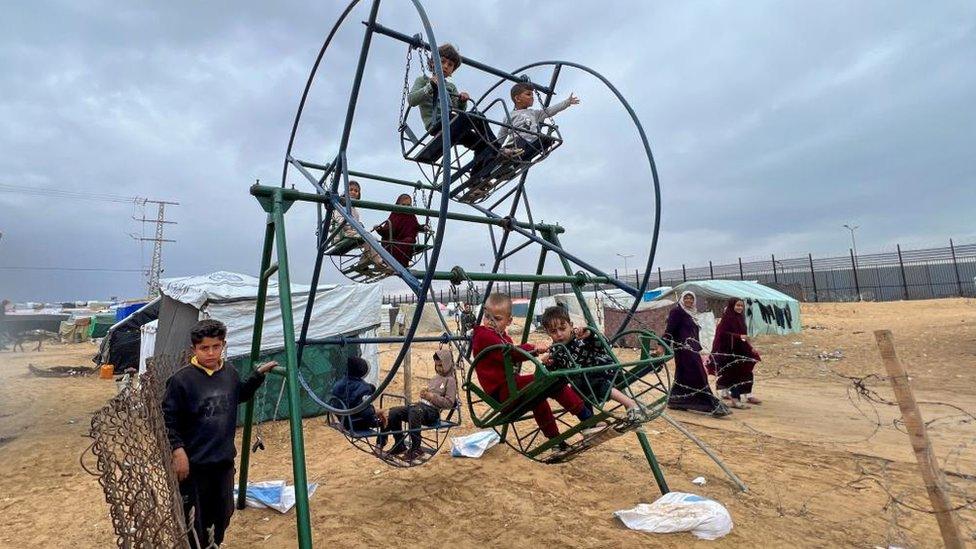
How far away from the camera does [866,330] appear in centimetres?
1788

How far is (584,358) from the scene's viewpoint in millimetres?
3033

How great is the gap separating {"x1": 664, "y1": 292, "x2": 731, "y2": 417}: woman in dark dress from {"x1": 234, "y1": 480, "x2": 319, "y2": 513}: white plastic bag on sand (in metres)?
5.66

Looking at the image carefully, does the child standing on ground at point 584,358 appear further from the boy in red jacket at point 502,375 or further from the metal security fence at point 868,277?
the metal security fence at point 868,277

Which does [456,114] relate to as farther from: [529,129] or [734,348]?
[734,348]

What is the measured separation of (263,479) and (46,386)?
42.0ft

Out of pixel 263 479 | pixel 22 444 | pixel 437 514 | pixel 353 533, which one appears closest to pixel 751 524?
pixel 437 514

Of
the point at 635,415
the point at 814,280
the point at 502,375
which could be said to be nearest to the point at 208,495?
the point at 502,375

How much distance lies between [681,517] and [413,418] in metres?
2.40

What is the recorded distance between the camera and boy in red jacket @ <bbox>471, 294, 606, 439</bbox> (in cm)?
309

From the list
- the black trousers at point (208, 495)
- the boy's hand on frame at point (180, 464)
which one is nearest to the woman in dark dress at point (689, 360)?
the black trousers at point (208, 495)

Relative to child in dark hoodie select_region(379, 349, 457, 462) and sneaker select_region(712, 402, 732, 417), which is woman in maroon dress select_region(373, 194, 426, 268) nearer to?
child in dark hoodie select_region(379, 349, 457, 462)

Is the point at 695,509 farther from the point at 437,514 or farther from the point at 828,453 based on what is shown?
the point at 828,453

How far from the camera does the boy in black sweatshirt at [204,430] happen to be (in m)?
2.93

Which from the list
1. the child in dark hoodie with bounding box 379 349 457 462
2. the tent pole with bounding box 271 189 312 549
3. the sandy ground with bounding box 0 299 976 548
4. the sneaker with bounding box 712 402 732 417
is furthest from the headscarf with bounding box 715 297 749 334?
the tent pole with bounding box 271 189 312 549
